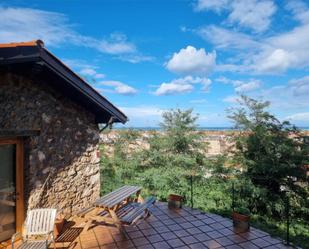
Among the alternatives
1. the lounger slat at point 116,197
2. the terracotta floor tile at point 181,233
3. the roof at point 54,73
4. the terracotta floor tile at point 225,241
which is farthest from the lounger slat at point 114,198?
the terracotta floor tile at point 225,241

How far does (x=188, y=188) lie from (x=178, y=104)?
180 inches

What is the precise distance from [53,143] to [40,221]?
173 centimetres

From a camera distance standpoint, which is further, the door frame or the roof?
the door frame

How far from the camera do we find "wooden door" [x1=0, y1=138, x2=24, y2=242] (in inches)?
205

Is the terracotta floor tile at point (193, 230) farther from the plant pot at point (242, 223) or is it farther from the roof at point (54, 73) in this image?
the roof at point (54, 73)

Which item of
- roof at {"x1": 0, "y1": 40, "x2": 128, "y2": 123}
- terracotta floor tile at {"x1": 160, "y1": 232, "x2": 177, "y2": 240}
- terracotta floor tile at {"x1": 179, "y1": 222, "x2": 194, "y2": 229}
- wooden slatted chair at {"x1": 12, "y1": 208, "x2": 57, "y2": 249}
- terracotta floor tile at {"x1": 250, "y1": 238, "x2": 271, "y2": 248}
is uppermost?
roof at {"x1": 0, "y1": 40, "x2": 128, "y2": 123}

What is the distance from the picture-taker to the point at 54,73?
17.5 ft

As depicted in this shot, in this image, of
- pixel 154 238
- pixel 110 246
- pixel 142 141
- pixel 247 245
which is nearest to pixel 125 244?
pixel 110 246

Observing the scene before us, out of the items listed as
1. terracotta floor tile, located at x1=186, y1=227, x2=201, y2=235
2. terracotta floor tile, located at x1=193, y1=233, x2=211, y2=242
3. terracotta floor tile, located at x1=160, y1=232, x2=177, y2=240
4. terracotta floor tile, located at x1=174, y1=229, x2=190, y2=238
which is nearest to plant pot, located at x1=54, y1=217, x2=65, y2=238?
terracotta floor tile, located at x1=160, y1=232, x2=177, y2=240

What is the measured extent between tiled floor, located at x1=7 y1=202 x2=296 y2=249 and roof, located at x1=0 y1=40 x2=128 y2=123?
2.77 meters

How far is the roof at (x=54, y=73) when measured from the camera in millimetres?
4313

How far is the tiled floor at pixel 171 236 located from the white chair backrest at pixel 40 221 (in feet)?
1.74

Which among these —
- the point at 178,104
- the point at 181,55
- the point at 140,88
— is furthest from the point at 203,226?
the point at 140,88

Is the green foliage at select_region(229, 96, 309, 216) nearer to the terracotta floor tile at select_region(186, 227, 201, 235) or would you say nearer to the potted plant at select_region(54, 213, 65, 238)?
the terracotta floor tile at select_region(186, 227, 201, 235)
